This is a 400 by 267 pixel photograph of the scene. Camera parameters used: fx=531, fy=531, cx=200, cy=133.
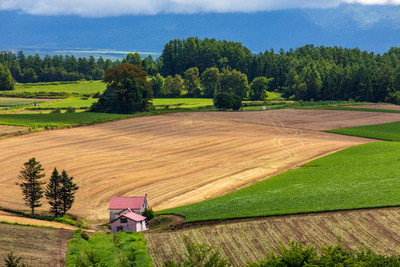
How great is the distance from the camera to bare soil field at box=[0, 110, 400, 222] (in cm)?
5872

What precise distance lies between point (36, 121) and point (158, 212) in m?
66.3

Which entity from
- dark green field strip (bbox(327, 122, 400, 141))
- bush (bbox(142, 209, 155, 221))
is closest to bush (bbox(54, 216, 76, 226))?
bush (bbox(142, 209, 155, 221))

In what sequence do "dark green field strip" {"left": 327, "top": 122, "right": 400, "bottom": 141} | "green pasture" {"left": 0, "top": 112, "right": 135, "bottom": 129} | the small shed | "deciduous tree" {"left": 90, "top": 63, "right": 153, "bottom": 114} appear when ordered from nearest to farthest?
the small shed → "dark green field strip" {"left": 327, "top": 122, "right": 400, "bottom": 141} → "green pasture" {"left": 0, "top": 112, "right": 135, "bottom": 129} → "deciduous tree" {"left": 90, "top": 63, "right": 153, "bottom": 114}

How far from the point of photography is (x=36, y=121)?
108438 mm

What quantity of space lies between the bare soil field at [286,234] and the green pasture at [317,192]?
6.32 ft

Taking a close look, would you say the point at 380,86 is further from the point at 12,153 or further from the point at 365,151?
the point at 12,153

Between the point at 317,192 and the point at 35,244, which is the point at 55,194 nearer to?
the point at 35,244

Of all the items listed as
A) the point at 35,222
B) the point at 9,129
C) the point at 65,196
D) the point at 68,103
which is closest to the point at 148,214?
the point at 65,196

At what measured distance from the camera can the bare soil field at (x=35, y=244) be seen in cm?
3525

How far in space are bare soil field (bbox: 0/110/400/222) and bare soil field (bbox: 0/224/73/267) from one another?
938 centimetres

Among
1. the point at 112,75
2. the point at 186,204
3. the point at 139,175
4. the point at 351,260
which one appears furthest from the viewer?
the point at 112,75

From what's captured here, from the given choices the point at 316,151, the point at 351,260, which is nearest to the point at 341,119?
the point at 316,151

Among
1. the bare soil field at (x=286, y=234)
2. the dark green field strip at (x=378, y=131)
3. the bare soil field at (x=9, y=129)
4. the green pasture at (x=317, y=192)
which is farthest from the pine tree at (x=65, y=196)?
the dark green field strip at (x=378, y=131)

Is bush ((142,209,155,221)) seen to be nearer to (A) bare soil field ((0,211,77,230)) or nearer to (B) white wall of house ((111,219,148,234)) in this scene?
(B) white wall of house ((111,219,148,234))
